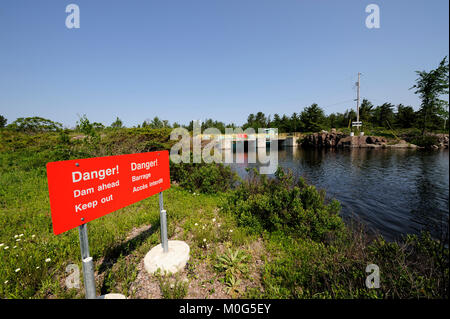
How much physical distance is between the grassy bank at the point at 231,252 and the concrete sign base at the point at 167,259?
0.46ft

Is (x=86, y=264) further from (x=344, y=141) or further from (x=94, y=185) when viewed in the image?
(x=344, y=141)

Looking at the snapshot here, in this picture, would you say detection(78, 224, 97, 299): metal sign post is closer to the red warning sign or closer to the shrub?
the red warning sign

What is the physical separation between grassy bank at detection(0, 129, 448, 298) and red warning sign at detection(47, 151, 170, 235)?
4.86ft

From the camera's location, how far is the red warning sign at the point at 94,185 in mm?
1960

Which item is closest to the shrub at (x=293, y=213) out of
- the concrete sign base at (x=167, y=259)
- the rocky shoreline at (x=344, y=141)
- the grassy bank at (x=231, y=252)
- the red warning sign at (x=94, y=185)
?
the grassy bank at (x=231, y=252)

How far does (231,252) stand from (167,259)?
4.17 ft

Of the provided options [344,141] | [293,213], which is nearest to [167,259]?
[293,213]

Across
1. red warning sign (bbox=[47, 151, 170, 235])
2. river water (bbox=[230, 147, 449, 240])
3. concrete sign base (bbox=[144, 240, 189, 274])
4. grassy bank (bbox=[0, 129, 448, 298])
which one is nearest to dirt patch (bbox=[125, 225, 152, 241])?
grassy bank (bbox=[0, 129, 448, 298])

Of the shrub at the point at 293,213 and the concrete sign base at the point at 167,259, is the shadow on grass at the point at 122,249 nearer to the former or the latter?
the concrete sign base at the point at 167,259

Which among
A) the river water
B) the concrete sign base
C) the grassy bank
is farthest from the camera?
the river water

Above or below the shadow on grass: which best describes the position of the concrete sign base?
above

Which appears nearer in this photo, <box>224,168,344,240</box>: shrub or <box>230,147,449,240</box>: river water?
<box>224,168,344,240</box>: shrub

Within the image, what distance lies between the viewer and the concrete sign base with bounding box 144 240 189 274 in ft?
10.6

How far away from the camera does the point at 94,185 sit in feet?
7.63
